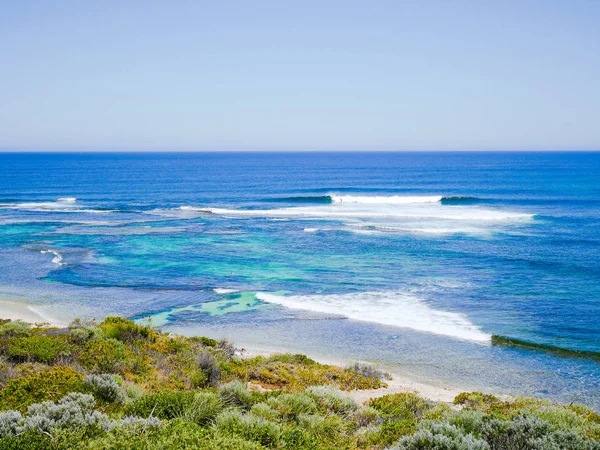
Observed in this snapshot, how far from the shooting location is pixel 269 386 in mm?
12898

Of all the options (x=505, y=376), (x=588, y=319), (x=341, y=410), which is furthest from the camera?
(x=588, y=319)

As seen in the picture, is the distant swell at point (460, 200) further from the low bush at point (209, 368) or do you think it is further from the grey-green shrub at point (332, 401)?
the grey-green shrub at point (332, 401)

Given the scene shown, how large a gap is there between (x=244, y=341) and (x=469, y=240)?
2406cm

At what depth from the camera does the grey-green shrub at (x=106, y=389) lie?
9383mm

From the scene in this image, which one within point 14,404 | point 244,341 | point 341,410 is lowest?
point 244,341

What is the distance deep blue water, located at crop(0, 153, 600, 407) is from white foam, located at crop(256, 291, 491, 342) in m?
0.10

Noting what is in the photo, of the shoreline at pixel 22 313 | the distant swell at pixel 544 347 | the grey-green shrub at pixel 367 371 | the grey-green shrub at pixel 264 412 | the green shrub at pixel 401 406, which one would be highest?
the grey-green shrub at pixel 264 412

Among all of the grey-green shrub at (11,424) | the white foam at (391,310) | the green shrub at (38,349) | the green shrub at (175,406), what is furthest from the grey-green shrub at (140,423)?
the white foam at (391,310)

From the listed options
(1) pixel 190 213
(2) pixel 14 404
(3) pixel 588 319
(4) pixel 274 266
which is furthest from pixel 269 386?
(1) pixel 190 213

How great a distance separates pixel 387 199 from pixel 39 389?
5813 cm

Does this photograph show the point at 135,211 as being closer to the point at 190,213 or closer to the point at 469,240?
the point at 190,213

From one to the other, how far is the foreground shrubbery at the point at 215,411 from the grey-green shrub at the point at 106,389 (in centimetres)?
2

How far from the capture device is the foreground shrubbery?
6980 millimetres

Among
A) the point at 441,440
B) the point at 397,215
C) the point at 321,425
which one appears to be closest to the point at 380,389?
the point at 321,425
